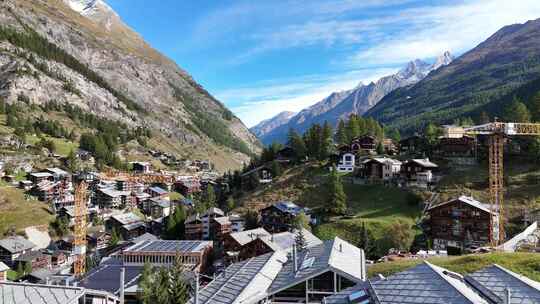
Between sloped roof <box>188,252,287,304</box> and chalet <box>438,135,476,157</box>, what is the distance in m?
70.0

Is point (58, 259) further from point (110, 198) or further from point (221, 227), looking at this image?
point (110, 198)

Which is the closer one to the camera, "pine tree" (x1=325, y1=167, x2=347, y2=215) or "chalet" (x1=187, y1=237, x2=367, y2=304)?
"chalet" (x1=187, y1=237, x2=367, y2=304)

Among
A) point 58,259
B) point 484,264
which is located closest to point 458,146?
point 484,264

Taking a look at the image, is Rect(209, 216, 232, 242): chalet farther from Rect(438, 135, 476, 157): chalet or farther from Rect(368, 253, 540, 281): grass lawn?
Rect(438, 135, 476, 157): chalet

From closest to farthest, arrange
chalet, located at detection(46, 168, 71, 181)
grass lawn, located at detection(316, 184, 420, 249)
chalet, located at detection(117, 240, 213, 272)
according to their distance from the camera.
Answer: chalet, located at detection(117, 240, 213, 272), grass lawn, located at detection(316, 184, 420, 249), chalet, located at detection(46, 168, 71, 181)

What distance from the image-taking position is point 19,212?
10700cm

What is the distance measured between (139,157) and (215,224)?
115m

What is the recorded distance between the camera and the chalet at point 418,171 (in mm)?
87256

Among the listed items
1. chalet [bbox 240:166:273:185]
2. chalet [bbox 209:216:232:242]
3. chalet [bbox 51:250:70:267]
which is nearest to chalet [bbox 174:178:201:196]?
chalet [bbox 240:166:273:185]

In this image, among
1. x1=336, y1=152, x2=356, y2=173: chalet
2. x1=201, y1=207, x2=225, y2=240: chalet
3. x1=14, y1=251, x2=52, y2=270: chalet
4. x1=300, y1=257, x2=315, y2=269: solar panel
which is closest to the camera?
x1=300, y1=257, x2=315, y2=269: solar panel

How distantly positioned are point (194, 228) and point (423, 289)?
7610cm

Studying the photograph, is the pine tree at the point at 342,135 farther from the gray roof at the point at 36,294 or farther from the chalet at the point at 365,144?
the gray roof at the point at 36,294

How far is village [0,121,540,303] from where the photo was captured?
110ft

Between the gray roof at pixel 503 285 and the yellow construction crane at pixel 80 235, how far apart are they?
238 ft
